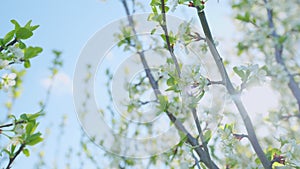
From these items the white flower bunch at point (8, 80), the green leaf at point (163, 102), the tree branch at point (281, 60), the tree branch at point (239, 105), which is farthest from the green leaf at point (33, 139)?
the tree branch at point (281, 60)

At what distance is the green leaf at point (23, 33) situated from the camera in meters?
1.12

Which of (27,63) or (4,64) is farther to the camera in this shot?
(27,63)

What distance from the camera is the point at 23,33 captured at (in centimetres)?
112

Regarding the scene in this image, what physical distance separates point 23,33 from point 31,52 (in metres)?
0.10

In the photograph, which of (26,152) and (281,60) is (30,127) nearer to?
(26,152)

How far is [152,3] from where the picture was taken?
1.17m

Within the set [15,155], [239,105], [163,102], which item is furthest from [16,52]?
[239,105]

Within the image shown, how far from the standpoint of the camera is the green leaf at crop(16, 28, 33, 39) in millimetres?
1115

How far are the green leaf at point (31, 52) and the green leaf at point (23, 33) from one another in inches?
3.3

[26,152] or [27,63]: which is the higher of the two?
[27,63]

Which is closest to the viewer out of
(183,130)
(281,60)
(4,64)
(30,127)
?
(4,64)

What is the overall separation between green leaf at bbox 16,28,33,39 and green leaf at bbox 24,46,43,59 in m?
0.08

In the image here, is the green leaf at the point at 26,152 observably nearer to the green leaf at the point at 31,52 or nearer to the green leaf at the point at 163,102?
the green leaf at the point at 31,52

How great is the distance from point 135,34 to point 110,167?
0.99m
